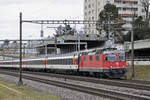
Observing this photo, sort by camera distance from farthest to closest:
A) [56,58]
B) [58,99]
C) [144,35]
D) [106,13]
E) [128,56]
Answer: [106,13]
[144,35]
[128,56]
[56,58]
[58,99]

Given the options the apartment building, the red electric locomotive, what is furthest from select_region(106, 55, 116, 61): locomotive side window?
the apartment building

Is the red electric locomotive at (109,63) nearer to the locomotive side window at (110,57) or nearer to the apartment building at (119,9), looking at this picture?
the locomotive side window at (110,57)

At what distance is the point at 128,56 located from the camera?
56219 millimetres

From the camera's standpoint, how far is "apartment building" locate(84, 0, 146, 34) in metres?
100

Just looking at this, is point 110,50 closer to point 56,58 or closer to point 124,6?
point 56,58

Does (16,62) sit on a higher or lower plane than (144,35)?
lower

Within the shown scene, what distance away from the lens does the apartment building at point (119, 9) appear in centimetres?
10025

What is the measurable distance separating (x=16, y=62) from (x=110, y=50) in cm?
4305

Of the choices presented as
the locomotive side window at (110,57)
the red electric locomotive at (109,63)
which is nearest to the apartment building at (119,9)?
the red electric locomotive at (109,63)

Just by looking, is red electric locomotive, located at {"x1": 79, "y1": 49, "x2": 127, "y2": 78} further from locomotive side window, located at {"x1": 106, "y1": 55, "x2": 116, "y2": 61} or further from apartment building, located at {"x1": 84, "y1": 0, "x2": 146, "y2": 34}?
apartment building, located at {"x1": 84, "y1": 0, "x2": 146, "y2": 34}

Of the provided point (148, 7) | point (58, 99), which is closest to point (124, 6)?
point (148, 7)

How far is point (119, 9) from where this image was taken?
101188 millimetres

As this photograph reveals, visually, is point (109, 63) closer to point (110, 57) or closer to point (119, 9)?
point (110, 57)

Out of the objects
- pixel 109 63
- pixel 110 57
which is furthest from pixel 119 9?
pixel 109 63
